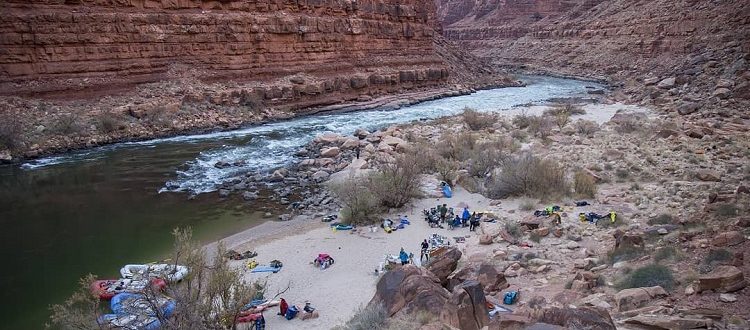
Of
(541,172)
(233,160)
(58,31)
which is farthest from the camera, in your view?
(58,31)

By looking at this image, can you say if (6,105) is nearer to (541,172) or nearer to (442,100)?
(541,172)

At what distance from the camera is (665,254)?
607 cm

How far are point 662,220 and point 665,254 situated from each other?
202cm

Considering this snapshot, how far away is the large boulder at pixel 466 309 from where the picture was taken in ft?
16.0

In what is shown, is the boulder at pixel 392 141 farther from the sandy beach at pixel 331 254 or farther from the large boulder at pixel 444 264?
the large boulder at pixel 444 264

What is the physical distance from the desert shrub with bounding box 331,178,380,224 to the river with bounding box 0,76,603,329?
1.91m

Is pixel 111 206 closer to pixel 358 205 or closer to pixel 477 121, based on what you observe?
pixel 358 205

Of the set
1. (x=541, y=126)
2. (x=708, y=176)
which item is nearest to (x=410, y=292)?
(x=708, y=176)

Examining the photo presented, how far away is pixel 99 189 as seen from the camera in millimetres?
13156

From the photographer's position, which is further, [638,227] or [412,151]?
[412,151]

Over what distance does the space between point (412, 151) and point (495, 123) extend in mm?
6788

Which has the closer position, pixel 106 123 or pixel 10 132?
pixel 10 132

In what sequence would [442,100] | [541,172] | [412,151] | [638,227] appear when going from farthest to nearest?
[442,100], [412,151], [541,172], [638,227]

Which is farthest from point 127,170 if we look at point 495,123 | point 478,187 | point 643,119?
point 643,119
